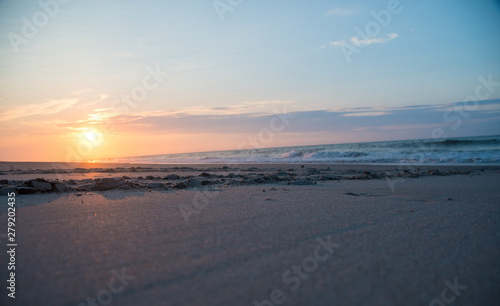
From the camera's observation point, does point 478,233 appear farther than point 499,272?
Yes

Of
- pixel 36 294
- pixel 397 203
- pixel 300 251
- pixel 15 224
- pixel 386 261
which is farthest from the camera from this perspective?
pixel 397 203

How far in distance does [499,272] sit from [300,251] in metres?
1.16

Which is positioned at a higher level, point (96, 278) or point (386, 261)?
point (96, 278)

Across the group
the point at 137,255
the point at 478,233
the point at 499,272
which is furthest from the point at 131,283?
the point at 478,233

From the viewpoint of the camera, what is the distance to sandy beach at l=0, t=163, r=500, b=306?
5.16 ft

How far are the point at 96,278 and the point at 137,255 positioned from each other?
0.33m

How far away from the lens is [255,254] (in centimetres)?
206

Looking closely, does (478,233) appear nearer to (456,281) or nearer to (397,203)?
(456,281)

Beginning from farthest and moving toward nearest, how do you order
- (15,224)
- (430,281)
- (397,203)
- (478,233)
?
(397,203) < (15,224) < (478,233) < (430,281)

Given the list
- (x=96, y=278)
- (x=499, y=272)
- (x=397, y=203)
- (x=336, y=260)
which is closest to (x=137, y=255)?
(x=96, y=278)

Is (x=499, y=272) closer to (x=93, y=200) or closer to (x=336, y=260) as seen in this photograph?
(x=336, y=260)

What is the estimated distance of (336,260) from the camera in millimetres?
1972

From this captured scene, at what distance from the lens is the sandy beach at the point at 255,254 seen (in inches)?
61.9

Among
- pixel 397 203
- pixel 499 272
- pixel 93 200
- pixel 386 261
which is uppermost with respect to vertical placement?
pixel 93 200
